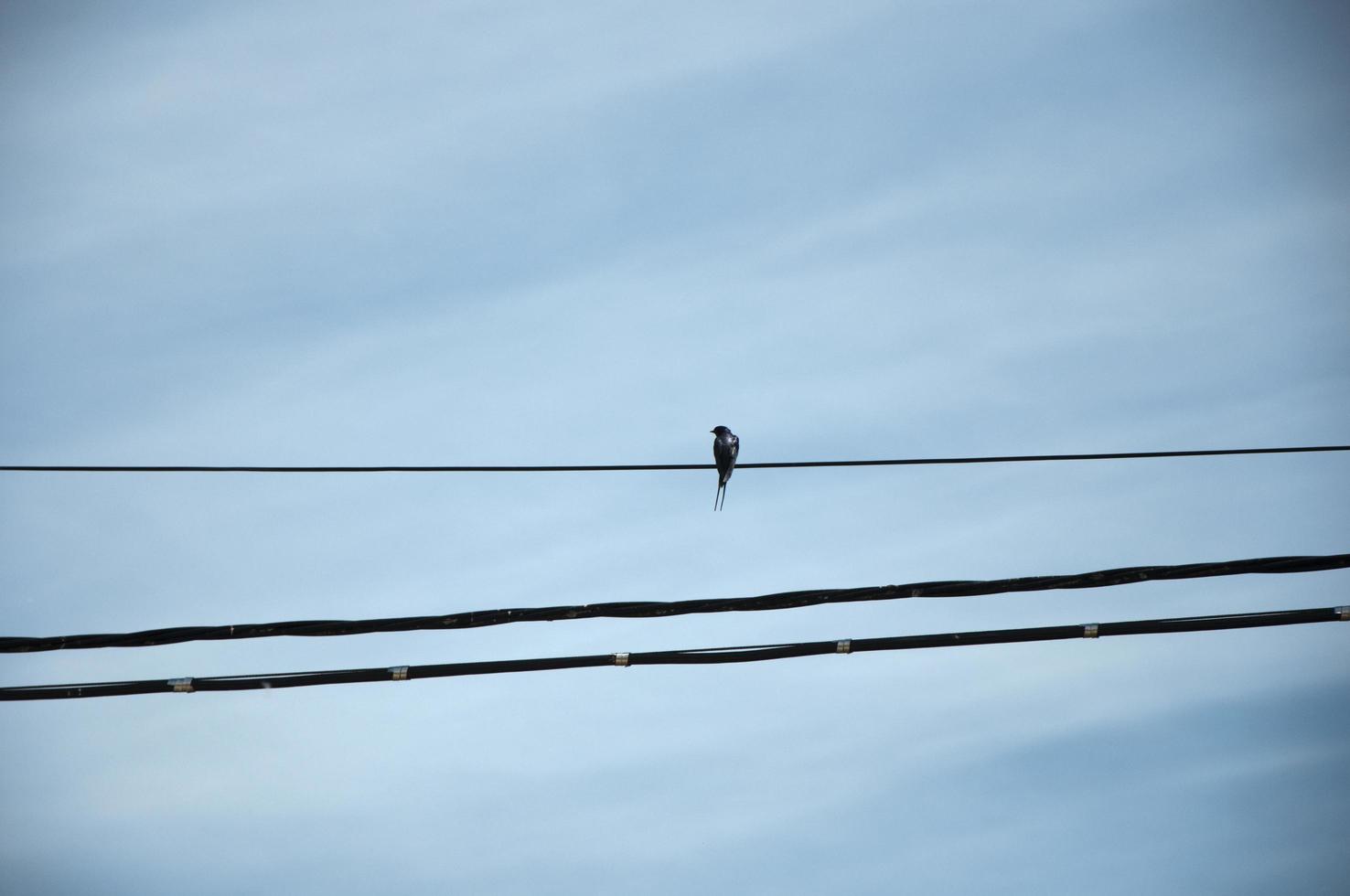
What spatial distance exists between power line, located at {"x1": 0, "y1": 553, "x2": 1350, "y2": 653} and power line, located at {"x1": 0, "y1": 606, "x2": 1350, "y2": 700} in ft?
0.95

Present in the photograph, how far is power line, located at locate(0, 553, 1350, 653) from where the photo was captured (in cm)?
958

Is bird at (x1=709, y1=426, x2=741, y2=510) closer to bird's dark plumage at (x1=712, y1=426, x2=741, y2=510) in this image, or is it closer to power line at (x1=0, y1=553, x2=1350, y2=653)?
bird's dark plumage at (x1=712, y1=426, x2=741, y2=510)

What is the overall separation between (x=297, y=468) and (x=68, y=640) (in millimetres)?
2145

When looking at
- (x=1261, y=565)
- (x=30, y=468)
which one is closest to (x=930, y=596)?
(x=1261, y=565)

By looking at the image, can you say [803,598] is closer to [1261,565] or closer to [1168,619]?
[1168,619]

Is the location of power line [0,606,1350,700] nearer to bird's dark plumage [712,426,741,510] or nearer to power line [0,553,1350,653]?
power line [0,553,1350,653]

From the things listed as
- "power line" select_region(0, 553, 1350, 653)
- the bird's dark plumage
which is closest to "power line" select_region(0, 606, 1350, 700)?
"power line" select_region(0, 553, 1350, 653)

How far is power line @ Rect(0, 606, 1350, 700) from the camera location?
9.31 m

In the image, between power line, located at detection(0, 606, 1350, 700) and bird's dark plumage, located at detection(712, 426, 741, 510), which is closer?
power line, located at detection(0, 606, 1350, 700)

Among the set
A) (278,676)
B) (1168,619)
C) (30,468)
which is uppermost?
(30,468)

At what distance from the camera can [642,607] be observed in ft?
32.7

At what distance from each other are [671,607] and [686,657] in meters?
0.37

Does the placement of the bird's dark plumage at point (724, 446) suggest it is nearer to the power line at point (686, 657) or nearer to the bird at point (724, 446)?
the bird at point (724, 446)

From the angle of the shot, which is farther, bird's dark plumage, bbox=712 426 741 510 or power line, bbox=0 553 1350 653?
bird's dark plumage, bbox=712 426 741 510
